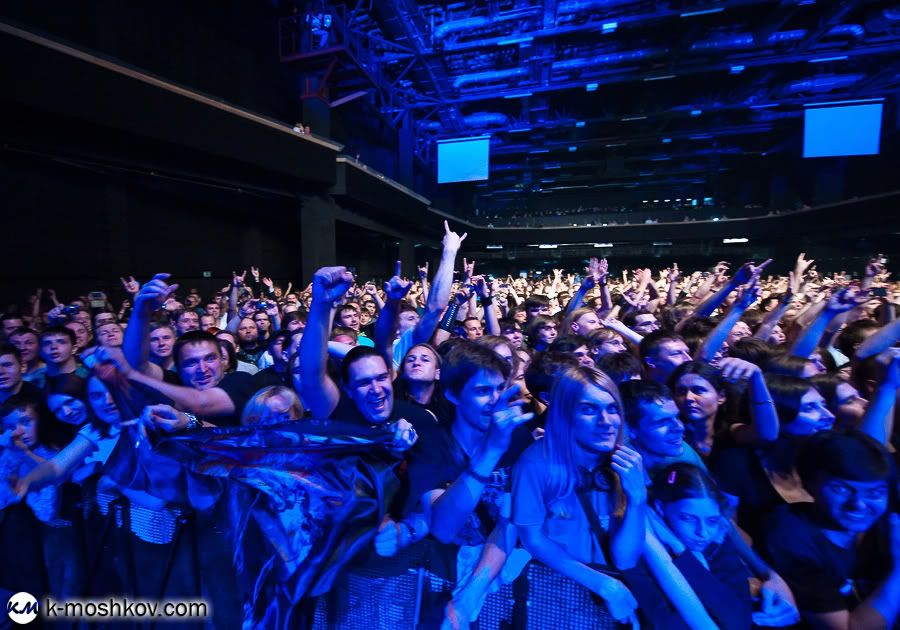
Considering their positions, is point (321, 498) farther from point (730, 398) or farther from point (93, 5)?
point (93, 5)

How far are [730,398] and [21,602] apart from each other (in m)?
3.27

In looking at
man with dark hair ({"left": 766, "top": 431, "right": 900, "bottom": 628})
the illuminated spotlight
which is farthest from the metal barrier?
the illuminated spotlight

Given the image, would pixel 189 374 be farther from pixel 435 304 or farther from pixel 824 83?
pixel 824 83

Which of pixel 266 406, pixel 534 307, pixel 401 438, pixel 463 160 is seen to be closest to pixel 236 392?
pixel 266 406

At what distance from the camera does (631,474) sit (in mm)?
1282

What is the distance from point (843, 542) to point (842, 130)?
688 inches

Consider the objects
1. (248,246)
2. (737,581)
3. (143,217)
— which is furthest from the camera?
(248,246)

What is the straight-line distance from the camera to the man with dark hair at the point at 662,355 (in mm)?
2621

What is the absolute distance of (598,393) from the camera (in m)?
1.50

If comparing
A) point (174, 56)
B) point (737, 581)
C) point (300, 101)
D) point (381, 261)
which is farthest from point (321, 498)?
point (381, 261)

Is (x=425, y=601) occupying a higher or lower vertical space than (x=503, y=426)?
lower

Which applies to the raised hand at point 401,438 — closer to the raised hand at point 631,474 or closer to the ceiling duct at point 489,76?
the raised hand at point 631,474

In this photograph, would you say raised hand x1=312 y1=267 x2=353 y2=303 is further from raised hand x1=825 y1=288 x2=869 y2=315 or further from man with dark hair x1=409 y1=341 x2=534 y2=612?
raised hand x1=825 y1=288 x2=869 y2=315

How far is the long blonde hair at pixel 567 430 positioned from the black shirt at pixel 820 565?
1.84 ft
